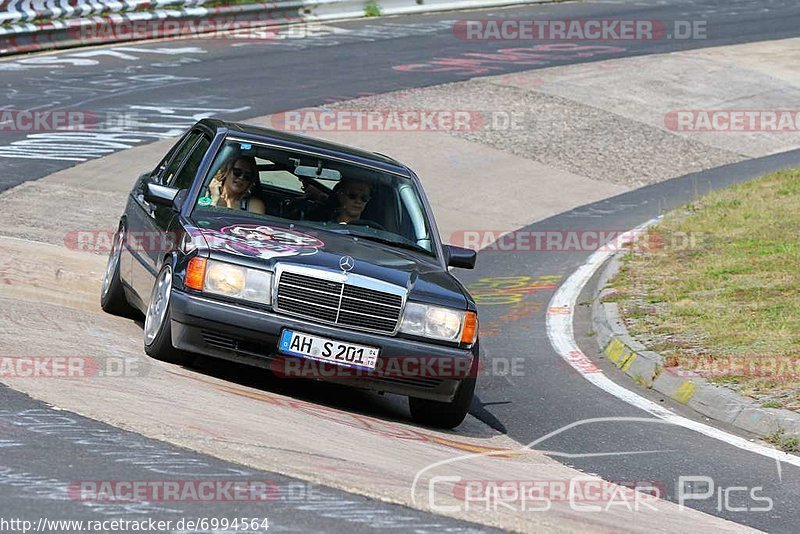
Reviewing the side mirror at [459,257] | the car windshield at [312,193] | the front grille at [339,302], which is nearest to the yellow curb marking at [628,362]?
the side mirror at [459,257]

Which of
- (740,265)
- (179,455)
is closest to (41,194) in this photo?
(740,265)

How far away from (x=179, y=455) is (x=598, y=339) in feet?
20.1

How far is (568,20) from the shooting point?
99.9 feet

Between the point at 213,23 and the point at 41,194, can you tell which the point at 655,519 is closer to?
the point at 41,194

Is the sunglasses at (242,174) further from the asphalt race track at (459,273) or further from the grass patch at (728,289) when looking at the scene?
the grass patch at (728,289)

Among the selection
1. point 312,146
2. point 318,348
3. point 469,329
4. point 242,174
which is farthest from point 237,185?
point 469,329

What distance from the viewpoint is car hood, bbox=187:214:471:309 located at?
763cm

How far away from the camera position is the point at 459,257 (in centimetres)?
887

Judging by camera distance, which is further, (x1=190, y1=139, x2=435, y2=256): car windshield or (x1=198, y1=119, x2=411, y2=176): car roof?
(x1=198, y1=119, x2=411, y2=176): car roof

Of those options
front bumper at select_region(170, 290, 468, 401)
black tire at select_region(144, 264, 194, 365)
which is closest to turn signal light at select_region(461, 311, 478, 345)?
front bumper at select_region(170, 290, 468, 401)

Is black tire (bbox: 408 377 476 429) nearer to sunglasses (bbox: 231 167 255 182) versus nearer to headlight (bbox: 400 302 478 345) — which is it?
headlight (bbox: 400 302 478 345)

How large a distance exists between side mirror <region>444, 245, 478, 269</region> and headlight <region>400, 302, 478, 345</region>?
102cm

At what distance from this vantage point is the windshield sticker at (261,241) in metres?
7.68

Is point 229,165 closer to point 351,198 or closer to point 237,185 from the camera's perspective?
point 237,185
